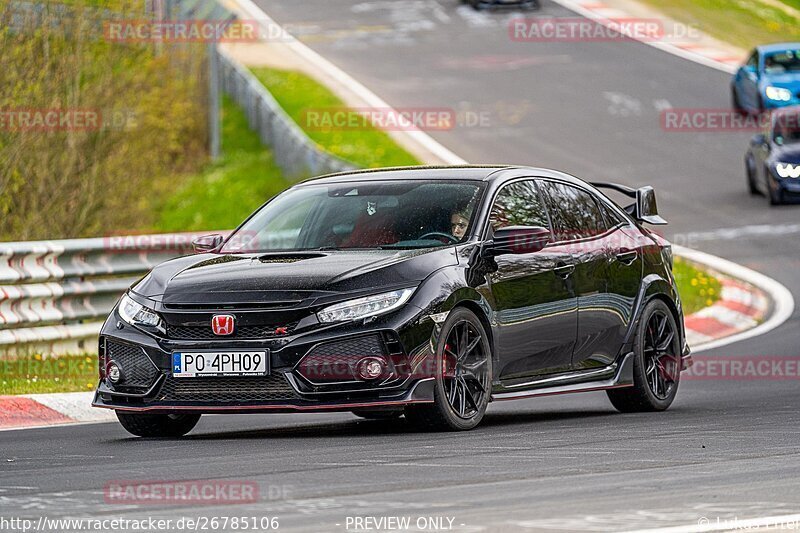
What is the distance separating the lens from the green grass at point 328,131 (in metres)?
27.1

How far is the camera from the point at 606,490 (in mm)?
6898

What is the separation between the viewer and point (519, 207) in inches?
402

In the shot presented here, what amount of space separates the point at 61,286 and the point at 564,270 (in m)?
5.56

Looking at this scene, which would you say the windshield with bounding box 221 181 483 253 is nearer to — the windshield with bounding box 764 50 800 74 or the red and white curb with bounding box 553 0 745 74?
the windshield with bounding box 764 50 800 74

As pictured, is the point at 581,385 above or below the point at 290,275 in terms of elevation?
below

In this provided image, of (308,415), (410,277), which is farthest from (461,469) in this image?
(308,415)

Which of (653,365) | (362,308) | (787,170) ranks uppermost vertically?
(362,308)

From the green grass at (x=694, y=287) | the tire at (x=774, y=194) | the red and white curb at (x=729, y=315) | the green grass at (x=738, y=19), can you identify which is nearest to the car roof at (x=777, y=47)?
the tire at (x=774, y=194)

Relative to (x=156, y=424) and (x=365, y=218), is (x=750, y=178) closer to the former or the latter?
(x=365, y=218)

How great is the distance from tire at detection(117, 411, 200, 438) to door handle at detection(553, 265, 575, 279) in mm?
2256

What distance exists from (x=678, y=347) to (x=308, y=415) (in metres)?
2.48

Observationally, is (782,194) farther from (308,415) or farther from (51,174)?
(308,415)

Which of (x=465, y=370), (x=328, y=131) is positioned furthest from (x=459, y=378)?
(x=328, y=131)

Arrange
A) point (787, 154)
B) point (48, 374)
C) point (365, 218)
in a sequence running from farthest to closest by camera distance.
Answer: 1. point (787, 154)
2. point (48, 374)
3. point (365, 218)
